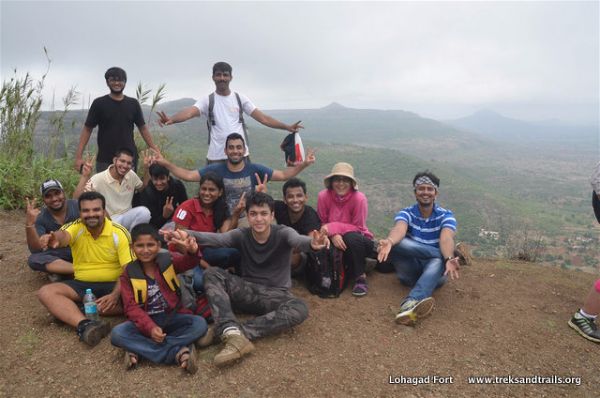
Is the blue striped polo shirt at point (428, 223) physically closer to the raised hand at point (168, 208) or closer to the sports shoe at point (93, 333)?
the raised hand at point (168, 208)

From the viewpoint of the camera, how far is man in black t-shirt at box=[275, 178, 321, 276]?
4.11 metres

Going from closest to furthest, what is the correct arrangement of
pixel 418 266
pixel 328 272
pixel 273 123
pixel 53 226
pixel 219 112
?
pixel 53 226
pixel 328 272
pixel 418 266
pixel 219 112
pixel 273 123

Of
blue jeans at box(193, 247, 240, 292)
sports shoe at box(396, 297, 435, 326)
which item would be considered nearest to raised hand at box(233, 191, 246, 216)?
blue jeans at box(193, 247, 240, 292)

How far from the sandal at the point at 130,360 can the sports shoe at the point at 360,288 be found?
224 centimetres

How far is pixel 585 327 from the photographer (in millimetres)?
3465

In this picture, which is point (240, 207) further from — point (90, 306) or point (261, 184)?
point (90, 306)

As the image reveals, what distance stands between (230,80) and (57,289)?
313 centimetres

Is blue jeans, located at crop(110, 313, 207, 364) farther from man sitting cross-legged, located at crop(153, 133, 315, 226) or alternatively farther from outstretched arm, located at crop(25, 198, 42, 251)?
man sitting cross-legged, located at crop(153, 133, 315, 226)


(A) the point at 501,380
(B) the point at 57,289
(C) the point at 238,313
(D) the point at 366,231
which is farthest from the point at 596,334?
(B) the point at 57,289

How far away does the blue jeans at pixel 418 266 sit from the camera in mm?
3807

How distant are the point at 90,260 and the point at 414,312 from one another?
3.04 metres

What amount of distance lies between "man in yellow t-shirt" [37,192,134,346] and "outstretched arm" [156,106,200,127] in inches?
63.4

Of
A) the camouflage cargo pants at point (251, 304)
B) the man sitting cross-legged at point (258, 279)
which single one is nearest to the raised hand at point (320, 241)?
the man sitting cross-legged at point (258, 279)

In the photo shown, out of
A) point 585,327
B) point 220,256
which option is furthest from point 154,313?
point 585,327
